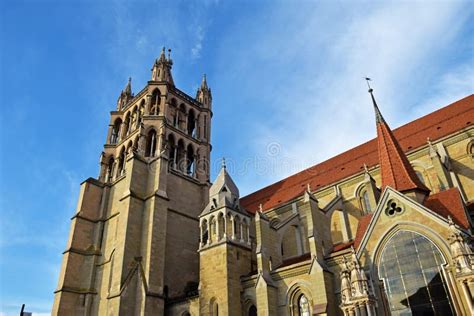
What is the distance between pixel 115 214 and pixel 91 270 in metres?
3.71

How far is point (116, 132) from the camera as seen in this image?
30609 millimetres

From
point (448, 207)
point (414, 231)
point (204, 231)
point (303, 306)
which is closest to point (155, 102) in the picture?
point (204, 231)

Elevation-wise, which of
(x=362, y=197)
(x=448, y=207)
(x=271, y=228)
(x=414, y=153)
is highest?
(x=414, y=153)

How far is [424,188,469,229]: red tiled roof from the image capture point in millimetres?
12434

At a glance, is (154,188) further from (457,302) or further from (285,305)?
(457,302)

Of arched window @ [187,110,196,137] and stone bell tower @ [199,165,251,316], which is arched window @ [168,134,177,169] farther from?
stone bell tower @ [199,165,251,316]

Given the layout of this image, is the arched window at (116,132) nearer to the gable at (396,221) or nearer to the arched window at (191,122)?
the arched window at (191,122)

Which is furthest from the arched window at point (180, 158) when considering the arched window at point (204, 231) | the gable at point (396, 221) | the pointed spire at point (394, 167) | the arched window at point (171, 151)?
the gable at point (396, 221)

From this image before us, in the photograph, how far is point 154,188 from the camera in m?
22.3

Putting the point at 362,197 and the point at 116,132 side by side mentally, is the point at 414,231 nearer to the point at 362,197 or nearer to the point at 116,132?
the point at 362,197

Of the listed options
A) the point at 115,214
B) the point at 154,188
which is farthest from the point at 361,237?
the point at 115,214

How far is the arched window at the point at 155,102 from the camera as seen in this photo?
28.3 metres

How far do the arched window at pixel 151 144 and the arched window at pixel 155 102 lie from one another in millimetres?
2138

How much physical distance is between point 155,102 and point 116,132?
183 inches
